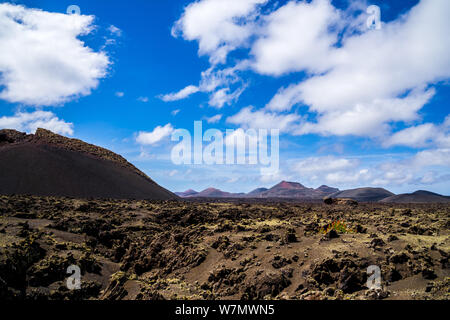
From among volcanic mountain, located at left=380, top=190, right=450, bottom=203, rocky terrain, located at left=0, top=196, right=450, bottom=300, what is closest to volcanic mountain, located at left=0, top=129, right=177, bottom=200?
rocky terrain, located at left=0, top=196, right=450, bottom=300

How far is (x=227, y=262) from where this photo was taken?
1227 centimetres

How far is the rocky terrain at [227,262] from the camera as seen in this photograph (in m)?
9.08

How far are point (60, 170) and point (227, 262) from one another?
2106 inches

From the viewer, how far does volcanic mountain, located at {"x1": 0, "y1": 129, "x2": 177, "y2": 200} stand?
48.4 metres

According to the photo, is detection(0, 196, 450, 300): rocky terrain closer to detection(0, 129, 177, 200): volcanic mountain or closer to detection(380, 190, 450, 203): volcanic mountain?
detection(0, 129, 177, 200): volcanic mountain

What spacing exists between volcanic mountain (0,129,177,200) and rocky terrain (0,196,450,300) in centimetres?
3363

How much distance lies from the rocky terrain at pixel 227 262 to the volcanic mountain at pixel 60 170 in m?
33.6

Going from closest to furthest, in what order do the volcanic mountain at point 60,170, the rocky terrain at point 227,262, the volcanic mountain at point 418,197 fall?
the rocky terrain at point 227,262 → the volcanic mountain at point 60,170 → the volcanic mountain at point 418,197

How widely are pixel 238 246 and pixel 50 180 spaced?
49217 millimetres

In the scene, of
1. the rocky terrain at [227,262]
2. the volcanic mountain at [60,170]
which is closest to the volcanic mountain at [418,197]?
the volcanic mountain at [60,170]

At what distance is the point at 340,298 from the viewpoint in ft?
26.8

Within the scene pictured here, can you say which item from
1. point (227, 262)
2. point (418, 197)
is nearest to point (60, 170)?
point (227, 262)

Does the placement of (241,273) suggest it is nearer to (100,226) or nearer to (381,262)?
(381,262)

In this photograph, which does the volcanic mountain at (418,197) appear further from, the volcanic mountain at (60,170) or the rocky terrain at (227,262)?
the rocky terrain at (227,262)
